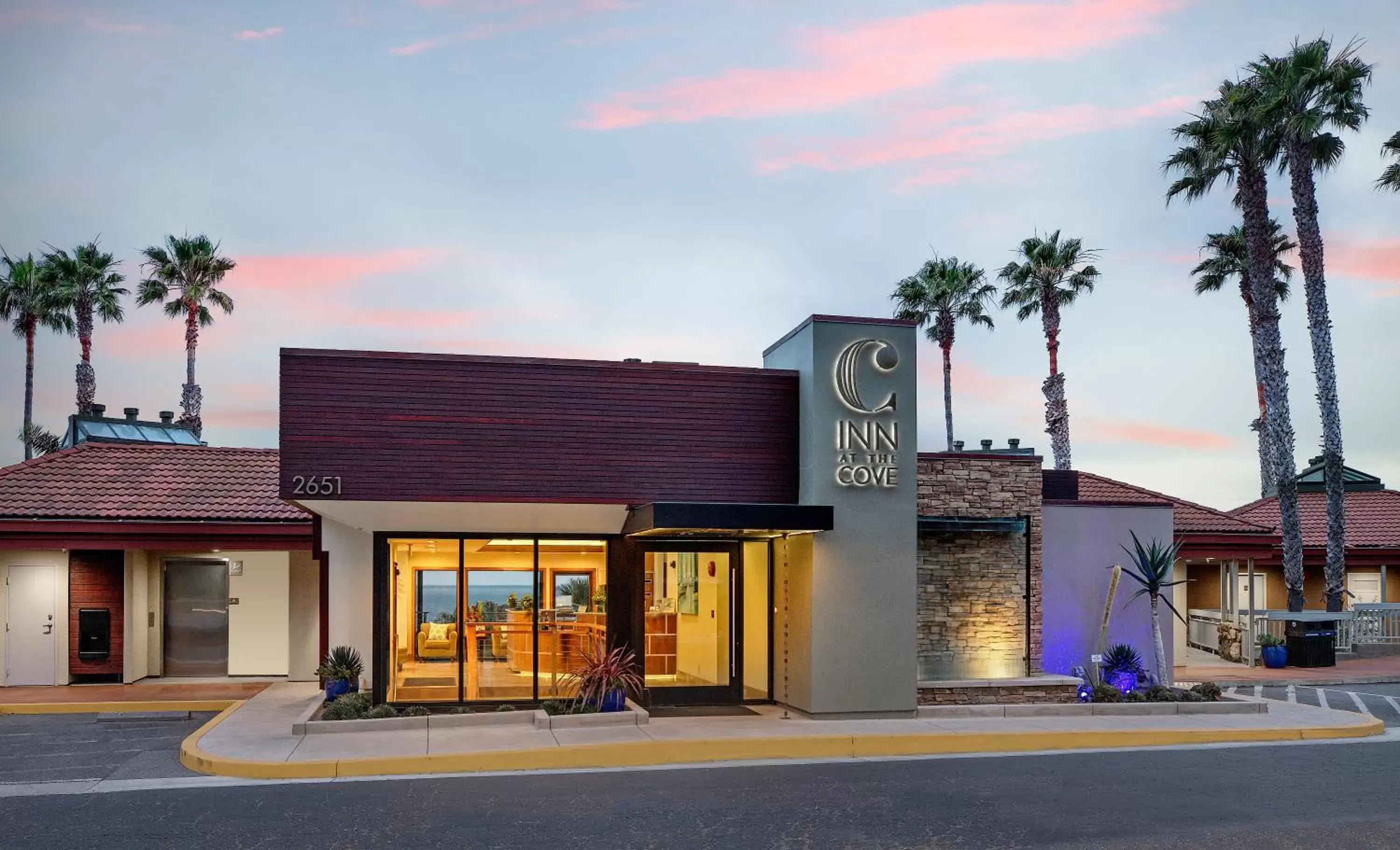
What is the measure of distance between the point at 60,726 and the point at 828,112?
17.9m

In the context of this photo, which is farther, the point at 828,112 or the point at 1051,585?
the point at 828,112

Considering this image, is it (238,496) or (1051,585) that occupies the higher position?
(238,496)

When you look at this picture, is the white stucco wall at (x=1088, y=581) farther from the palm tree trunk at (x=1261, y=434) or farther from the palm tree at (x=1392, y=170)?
the palm tree trunk at (x=1261, y=434)

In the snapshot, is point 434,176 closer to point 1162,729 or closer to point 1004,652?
point 1004,652

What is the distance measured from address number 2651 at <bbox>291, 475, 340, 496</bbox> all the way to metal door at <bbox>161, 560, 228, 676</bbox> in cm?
796

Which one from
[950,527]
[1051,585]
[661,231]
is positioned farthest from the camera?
[661,231]

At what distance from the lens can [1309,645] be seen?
26.1m

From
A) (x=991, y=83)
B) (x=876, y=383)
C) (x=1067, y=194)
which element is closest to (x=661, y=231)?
(x=1067, y=194)

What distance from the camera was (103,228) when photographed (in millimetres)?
44750

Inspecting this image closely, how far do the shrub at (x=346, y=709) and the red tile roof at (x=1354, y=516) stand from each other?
24.9 meters

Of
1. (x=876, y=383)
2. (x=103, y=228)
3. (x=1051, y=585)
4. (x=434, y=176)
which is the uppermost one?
(x=103, y=228)

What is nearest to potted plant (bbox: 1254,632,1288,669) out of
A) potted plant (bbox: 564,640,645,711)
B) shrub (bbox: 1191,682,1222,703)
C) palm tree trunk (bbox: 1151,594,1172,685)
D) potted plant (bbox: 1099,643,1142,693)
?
palm tree trunk (bbox: 1151,594,1172,685)

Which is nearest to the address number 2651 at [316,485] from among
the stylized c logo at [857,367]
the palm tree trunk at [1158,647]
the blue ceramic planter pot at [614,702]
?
the blue ceramic planter pot at [614,702]

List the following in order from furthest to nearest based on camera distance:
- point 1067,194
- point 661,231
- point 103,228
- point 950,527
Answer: point 661,231 < point 103,228 < point 1067,194 < point 950,527
